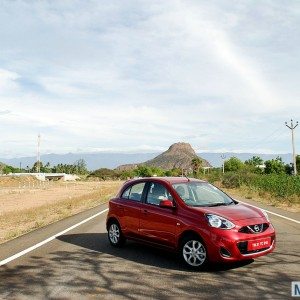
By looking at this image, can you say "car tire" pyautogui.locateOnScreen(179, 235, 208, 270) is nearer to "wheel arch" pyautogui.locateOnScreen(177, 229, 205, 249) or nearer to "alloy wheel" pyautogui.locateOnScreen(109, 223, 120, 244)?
"wheel arch" pyautogui.locateOnScreen(177, 229, 205, 249)

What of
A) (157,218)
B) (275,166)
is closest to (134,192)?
(157,218)

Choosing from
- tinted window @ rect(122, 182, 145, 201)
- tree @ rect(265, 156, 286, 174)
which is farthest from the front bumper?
tree @ rect(265, 156, 286, 174)

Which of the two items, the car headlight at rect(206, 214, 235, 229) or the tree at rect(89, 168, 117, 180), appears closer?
the car headlight at rect(206, 214, 235, 229)

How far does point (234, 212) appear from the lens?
751 cm

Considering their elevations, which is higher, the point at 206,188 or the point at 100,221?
the point at 206,188

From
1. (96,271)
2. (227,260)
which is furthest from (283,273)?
(96,271)

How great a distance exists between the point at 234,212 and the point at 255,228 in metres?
0.44

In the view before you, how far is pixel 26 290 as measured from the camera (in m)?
6.23

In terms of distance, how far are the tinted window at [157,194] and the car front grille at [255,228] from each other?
1654 millimetres

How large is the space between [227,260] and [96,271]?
2200 millimetres

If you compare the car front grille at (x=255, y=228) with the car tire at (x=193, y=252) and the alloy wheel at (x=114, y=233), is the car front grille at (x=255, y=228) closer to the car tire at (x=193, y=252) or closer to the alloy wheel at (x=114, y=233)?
the car tire at (x=193, y=252)

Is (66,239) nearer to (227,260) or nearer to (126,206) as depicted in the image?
(126,206)

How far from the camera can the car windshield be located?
8.16 meters

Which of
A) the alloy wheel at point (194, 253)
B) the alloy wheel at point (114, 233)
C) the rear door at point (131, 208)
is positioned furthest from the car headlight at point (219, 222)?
the alloy wheel at point (114, 233)
